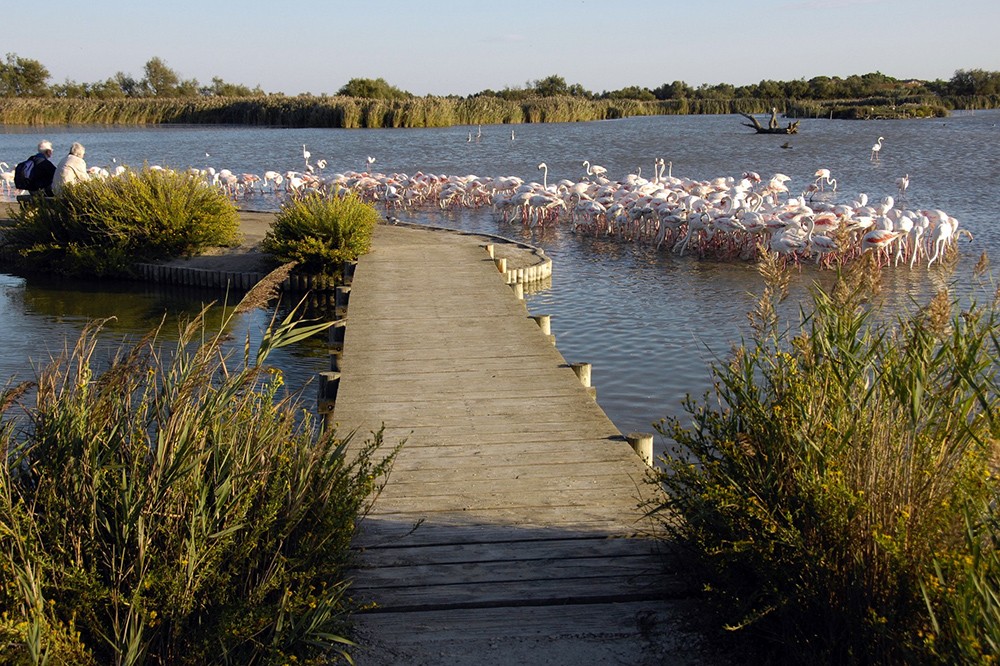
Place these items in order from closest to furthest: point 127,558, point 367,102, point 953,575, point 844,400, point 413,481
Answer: point 953,575
point 127,558
point 844,400
point 413,481
point 367,102

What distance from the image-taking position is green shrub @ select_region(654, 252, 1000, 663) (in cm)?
266

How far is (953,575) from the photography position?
8.61 ft

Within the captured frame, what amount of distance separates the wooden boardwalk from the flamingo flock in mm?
4696

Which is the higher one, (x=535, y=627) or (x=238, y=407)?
(x=238, y=407)

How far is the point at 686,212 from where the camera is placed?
15.1 metres

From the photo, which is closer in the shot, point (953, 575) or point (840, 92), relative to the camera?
point (953, 575)

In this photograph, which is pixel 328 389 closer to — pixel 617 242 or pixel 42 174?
pixel 42 174

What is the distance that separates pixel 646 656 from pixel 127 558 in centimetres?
162

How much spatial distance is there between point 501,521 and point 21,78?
290 ft

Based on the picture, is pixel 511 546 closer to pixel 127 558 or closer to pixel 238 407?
pixel 238 407

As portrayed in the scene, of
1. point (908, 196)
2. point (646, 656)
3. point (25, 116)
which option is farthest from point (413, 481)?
point (25, 116)

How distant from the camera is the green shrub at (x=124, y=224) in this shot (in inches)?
513

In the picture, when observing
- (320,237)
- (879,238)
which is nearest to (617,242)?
(879,238)

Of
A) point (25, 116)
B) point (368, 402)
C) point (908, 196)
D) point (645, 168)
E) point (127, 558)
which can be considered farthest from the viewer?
point (25, 116)
